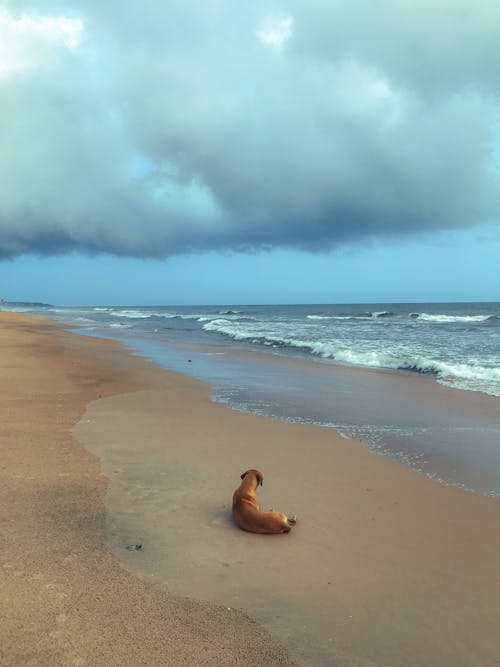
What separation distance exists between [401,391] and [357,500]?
6818mm

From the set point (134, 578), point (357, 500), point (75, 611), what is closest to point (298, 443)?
point (357, 500)

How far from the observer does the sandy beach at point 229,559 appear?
2629mm

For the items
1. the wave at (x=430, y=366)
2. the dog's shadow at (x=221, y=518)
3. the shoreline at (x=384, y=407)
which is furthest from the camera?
the wave at (x=430, y=366)

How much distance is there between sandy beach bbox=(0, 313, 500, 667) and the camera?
263 centimetres

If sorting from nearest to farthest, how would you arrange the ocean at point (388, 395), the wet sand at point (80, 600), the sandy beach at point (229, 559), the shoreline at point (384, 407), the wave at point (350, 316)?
the wet sand at point (80, 600), the sandy beach at point (229, 559), the shoreline at point (384, 407), the ocean at point (388, 395), the wave at point (350, 316)

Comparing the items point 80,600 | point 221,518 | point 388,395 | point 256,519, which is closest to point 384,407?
point 388,395

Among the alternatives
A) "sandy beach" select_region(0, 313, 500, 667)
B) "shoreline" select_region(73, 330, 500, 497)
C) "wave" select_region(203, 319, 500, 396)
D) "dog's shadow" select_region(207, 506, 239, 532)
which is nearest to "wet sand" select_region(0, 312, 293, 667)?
"sandy beach" select_region(0, 313, 500, 667)

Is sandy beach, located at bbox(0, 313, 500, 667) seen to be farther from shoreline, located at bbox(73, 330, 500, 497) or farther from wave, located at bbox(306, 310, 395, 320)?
wave, located at bbox(306, 310, 395, 320)

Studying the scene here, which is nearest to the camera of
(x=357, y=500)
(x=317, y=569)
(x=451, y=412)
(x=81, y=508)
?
(x=317, y=569)

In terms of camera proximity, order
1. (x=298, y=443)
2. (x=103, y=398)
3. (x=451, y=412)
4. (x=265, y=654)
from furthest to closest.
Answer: (x=103, y=398) < (x=451, y=412) < (x=298, y=443) < (x=265, y=654)

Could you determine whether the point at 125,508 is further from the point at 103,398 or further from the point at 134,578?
the point at 103,398

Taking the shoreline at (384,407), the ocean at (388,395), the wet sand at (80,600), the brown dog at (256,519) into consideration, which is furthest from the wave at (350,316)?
the brown dog at (256,519)

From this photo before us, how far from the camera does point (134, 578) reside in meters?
3.18

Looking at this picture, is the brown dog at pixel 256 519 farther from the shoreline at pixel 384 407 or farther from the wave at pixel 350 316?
the wave at pixel 350 316
